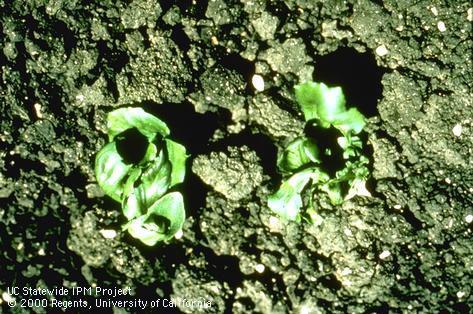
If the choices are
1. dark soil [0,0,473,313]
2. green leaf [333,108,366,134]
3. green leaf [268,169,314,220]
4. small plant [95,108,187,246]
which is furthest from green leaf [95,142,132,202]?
green leaf [333,108,366,134]

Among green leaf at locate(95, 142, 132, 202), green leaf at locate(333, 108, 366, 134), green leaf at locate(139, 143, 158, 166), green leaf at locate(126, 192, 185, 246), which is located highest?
green leaf at locate(333, 108, 366, 134)

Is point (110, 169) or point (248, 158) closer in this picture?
point (110, 169)

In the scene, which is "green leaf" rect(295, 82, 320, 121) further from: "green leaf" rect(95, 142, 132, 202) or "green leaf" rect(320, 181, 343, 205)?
"green leaf" rect(95, 142, 132, 202)

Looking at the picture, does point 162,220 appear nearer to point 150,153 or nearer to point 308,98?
point 150,153

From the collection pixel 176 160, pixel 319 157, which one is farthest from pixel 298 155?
pixel 176 160

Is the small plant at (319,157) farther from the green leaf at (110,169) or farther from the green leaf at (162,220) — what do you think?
the green leaf at (110,169)
